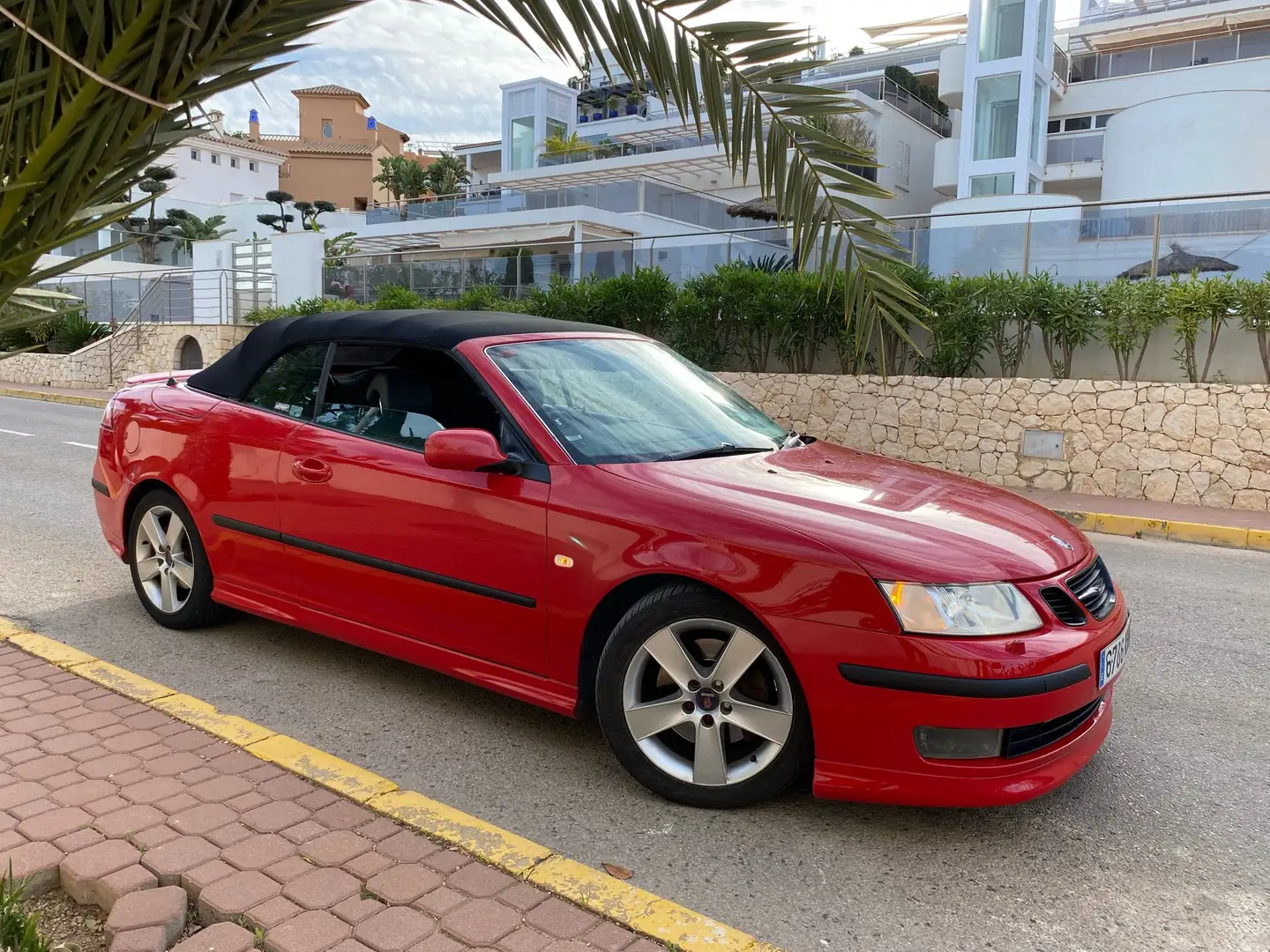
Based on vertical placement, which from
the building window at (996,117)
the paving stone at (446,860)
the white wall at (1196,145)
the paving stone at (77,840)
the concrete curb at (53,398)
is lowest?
the paving stone at (446,860)

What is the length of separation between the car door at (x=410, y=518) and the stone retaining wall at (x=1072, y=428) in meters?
7.19

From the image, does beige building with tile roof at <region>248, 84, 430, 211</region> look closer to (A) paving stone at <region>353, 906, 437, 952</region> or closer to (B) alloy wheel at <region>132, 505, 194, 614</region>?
(B) alloy wheel at <region>132, 505, 194, 614</region>

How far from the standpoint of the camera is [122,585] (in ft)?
19.1

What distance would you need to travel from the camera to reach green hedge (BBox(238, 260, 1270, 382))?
35.2 ft

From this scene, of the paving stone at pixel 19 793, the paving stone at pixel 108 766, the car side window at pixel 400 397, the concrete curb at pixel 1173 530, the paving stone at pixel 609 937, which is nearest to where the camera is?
the paving stone at pixel 609 937

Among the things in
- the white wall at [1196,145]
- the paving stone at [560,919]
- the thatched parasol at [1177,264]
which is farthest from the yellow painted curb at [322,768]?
the white wall at [1196,145]

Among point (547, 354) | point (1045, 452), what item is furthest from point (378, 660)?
point (1045, 452)

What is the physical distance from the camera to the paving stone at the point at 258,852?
269 centimetres

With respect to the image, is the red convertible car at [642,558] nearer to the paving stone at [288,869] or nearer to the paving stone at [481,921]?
the paving stone at [481,921]

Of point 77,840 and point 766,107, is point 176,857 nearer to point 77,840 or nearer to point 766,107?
point 77,840

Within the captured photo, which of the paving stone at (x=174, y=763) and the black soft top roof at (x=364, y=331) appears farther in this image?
the black soft top roof at (x=364, y=331)

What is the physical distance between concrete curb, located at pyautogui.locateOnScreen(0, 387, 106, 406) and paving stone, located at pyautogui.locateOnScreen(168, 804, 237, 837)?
18.9 meters

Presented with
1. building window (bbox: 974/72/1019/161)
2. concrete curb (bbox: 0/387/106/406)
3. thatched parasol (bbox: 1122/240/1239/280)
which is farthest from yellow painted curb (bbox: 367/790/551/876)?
building window (bbox: 974/72/1019/161)

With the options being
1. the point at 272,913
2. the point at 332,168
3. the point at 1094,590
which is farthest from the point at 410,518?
the point at 332,168
